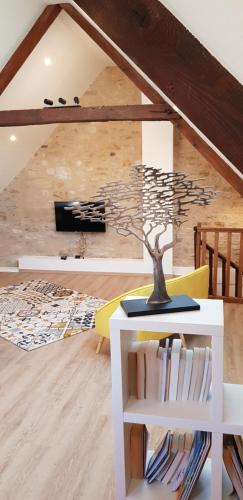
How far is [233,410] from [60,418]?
1877 millimetres

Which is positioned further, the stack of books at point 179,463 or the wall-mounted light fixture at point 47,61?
the wall-mounted light fixture at point 47,61

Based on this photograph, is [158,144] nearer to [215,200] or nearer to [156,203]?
[215,200]

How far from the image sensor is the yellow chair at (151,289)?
4.10 meters

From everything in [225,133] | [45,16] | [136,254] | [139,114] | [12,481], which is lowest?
[12,481]

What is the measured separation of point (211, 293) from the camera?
240 inches

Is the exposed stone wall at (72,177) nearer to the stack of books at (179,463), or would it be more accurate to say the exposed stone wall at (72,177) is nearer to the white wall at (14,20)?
the white wall at (14,20)

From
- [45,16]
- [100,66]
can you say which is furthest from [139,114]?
[100,66]

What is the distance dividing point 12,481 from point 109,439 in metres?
0.74

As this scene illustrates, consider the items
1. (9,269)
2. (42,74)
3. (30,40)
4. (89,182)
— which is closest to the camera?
(30,40)

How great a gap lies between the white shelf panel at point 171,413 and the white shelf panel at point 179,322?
0.41m

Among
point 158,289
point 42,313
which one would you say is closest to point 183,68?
point 158,289

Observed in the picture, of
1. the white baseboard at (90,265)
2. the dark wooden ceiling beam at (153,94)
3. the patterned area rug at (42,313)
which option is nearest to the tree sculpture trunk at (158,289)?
the patterned area rug at (42,313)

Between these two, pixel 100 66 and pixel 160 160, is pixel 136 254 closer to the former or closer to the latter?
pixel 160 160

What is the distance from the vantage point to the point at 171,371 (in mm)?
1890
